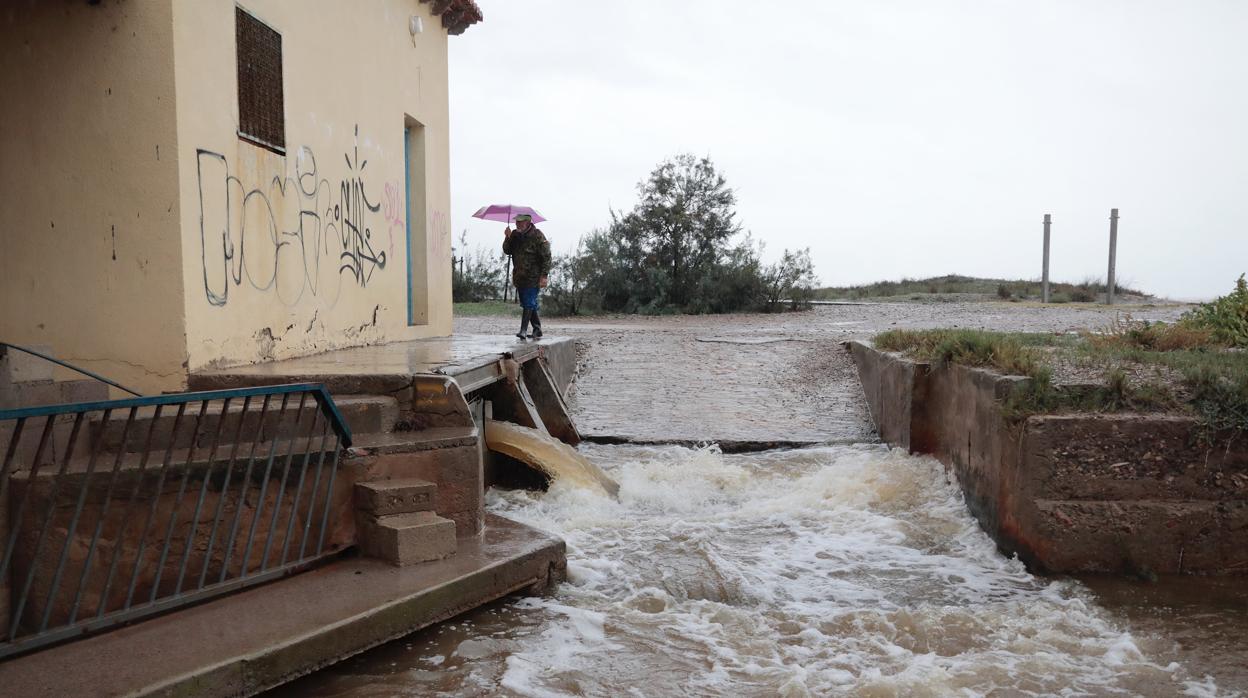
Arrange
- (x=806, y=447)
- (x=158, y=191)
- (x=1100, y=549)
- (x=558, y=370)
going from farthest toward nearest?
(x=558, y=370), (x=806, y=447), (x=158, y=191), (x=1100, y=549)

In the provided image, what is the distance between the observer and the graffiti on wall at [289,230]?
20.8 ft

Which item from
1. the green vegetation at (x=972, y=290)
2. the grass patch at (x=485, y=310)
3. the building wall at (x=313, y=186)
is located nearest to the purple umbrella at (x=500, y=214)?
the building wall at (x=313, y=186)

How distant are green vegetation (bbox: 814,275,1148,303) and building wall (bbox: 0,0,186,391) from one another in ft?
70.4

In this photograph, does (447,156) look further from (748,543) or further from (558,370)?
(748,543)

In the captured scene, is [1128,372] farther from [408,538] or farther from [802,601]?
[408,538]

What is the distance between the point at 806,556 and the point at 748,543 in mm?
422

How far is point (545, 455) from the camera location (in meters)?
7.30

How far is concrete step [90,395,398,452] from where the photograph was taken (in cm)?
464

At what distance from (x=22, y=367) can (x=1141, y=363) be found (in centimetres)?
747

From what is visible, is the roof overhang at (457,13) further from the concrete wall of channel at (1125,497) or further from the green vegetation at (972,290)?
the green vegetation at (972,290)

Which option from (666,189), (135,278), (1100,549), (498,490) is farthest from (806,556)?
(666,189)

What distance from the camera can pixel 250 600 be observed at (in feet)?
13.7

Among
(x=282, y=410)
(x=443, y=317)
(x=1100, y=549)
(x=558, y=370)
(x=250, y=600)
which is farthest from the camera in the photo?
(x=443, y=317)

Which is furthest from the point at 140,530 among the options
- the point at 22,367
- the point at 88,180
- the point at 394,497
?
the point at 88,180
